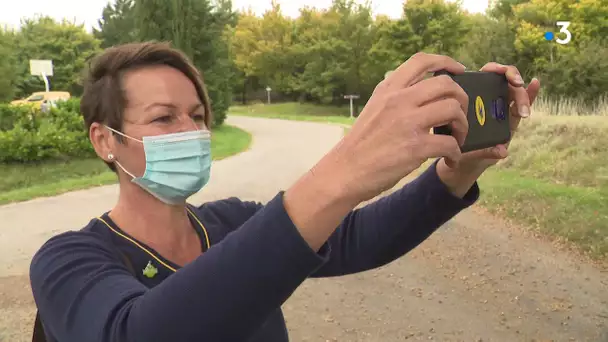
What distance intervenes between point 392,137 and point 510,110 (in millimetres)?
697

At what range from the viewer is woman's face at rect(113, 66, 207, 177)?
169 cm

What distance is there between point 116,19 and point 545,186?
172ft

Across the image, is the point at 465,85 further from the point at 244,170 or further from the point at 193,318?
the point at 244,170

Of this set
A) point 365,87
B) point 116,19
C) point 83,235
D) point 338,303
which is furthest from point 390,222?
point 116,19

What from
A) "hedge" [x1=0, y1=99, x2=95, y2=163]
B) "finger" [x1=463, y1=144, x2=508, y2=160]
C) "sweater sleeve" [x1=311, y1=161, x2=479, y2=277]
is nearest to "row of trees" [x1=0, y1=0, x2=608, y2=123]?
"hedge" [x1=0, y1=99, x2=95, y2=163]

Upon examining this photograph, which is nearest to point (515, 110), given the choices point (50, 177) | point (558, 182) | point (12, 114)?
point (558, 182)

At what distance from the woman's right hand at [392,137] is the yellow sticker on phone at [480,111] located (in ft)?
0.86

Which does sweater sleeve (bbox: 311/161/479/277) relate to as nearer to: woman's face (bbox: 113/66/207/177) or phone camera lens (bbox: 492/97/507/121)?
phone camera lens (bbox: 492/97/507/121)

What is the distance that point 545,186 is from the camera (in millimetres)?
8438

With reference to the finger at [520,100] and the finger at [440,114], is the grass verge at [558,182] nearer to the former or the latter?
the finger at [520,100]

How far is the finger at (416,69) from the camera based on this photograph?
90 cm

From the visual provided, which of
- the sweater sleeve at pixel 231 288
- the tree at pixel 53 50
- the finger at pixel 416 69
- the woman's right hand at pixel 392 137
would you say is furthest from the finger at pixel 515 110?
the tree at pixel 53 50

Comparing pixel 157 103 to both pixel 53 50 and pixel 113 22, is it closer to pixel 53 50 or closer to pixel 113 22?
pixel 53 50

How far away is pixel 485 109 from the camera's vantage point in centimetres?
118
